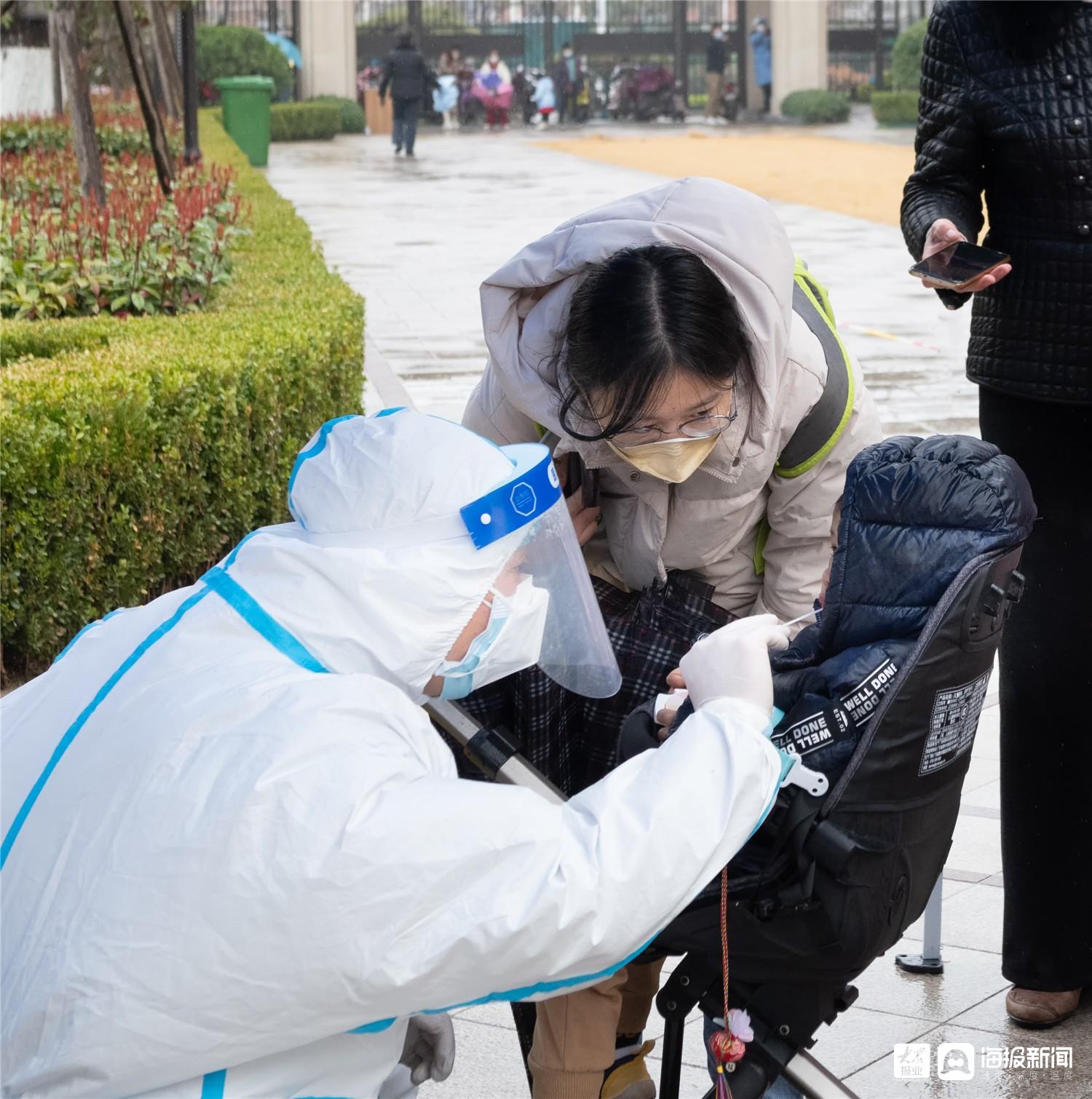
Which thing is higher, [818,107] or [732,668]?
[818,107]

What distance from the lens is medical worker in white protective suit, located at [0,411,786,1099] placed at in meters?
1.43

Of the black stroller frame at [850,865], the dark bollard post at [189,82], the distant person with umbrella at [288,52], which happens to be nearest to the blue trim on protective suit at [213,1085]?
the black stroller frame at [850,865]

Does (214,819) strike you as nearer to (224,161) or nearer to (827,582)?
(827,582)

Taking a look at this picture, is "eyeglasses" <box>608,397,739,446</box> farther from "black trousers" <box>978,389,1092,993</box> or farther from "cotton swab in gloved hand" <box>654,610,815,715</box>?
"black trousers" <box>978,389,1092,993</box>

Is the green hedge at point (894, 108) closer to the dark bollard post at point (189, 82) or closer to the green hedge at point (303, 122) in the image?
the green hedge at point (303, 122)

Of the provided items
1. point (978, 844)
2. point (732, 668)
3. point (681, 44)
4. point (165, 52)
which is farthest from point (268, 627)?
point (681, 44)

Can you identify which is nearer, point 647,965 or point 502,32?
point 647,965

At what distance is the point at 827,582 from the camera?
6.43 feet

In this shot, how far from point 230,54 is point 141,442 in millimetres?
28803

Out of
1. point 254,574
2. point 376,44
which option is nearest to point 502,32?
point 376,44

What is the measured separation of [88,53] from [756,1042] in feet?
73.5

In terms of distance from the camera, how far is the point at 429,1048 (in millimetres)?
2031

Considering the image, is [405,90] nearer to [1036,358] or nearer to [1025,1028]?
[1036,358]

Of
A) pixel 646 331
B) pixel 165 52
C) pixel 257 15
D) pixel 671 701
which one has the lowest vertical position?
pixel 671 701
